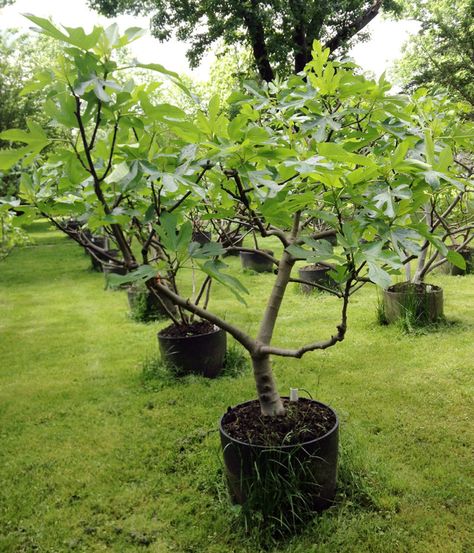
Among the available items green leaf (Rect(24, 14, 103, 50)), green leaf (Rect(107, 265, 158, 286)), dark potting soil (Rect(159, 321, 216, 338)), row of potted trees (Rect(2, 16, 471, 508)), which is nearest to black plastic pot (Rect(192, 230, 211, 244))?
row of potted trees (Rect(2, 16, 471, 508))

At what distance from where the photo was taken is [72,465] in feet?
9.58

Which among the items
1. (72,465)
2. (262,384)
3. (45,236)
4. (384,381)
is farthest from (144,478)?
(45,236)

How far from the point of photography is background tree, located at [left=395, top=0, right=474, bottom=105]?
13.4 m

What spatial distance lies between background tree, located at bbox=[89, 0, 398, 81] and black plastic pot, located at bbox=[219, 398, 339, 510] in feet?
35.8

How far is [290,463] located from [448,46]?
54.1ft

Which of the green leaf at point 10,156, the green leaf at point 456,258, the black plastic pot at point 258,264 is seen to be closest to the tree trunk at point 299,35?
the black plastic pot at point 258,264

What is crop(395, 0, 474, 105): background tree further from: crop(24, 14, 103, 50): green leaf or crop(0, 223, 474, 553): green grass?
crop(24, 14, 103, 50): green leaf

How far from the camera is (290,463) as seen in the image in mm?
Result: 2145

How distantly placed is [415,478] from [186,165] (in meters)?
2.09

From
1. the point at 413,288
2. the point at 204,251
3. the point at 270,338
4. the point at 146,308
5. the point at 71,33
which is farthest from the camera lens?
the point at 146,308

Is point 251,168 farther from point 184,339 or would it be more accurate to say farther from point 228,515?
point 184,339

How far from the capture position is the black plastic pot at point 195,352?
398 cm

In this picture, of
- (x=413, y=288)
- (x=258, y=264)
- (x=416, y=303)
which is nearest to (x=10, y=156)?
(x=416, y=303)

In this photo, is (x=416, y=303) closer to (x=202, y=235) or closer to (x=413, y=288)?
(x=413, y=288)
